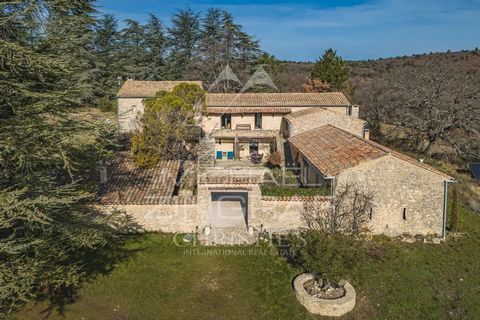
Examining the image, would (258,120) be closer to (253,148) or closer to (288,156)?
(253,148)

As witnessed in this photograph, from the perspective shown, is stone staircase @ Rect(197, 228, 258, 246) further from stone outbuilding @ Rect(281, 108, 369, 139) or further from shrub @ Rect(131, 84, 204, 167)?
stone outbuilding @ Rect(281, 108, 369, 139)

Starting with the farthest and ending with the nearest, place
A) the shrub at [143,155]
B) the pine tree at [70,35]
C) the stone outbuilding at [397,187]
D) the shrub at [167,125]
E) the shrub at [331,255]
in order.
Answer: the shrub at [167,125] → the shrub at [143,155] → the stone outbuilding at [397,187] → the shrub at [331,255] → the pine tree at [70,35]

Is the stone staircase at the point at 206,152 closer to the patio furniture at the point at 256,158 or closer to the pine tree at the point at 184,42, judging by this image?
the patio furniture at the point at 256,158

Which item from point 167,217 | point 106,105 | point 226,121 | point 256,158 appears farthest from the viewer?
point 106,105

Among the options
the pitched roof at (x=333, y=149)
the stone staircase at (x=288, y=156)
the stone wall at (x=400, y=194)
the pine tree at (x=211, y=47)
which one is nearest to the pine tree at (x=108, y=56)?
the pine tree at (x=211, y=47)

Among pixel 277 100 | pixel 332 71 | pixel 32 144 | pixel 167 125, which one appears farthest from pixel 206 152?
pixel 332 71

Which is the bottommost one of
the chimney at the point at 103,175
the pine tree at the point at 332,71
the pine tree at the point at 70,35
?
the chimney at the point at 103,175

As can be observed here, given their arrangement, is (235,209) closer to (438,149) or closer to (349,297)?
(349,297)
